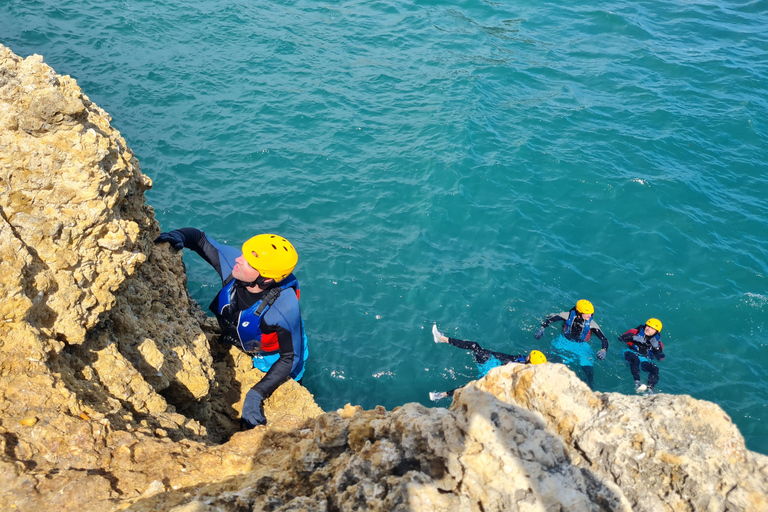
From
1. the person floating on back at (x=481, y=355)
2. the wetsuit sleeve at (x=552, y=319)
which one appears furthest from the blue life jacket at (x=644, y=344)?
the person floating on back at (x=481, y=355)

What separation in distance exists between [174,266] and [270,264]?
155cm

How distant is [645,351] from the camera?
9812 mm

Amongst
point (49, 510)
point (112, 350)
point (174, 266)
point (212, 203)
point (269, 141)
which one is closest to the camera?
point (49, 510)

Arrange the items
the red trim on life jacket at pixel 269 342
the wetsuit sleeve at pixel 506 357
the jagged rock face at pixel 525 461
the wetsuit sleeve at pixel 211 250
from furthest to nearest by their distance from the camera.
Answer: the wetsuit sleeve at pixel 506 357 → the wetsuit sleeve at pixel 211 250 → the red trim on life jacket at pixel 269 342 → the jagged rock face at pixel 525 461

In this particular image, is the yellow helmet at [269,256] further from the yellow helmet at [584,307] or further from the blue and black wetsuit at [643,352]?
the blue and black wetsuit at [643,352]

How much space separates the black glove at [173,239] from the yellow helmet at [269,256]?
1249 mm

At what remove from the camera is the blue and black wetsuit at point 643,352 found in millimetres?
9703

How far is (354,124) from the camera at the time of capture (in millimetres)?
14000

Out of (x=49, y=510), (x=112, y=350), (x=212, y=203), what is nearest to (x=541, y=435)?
(x=49, y=510)

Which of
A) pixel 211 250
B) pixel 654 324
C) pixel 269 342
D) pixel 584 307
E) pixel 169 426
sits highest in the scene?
pixel 211 250

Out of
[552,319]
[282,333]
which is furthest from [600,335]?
[282,333]

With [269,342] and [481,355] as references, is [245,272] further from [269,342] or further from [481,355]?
[481,355]

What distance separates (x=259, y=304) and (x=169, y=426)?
1.49m

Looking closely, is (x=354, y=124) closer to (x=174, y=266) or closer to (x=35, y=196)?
(x=174, y=266)
